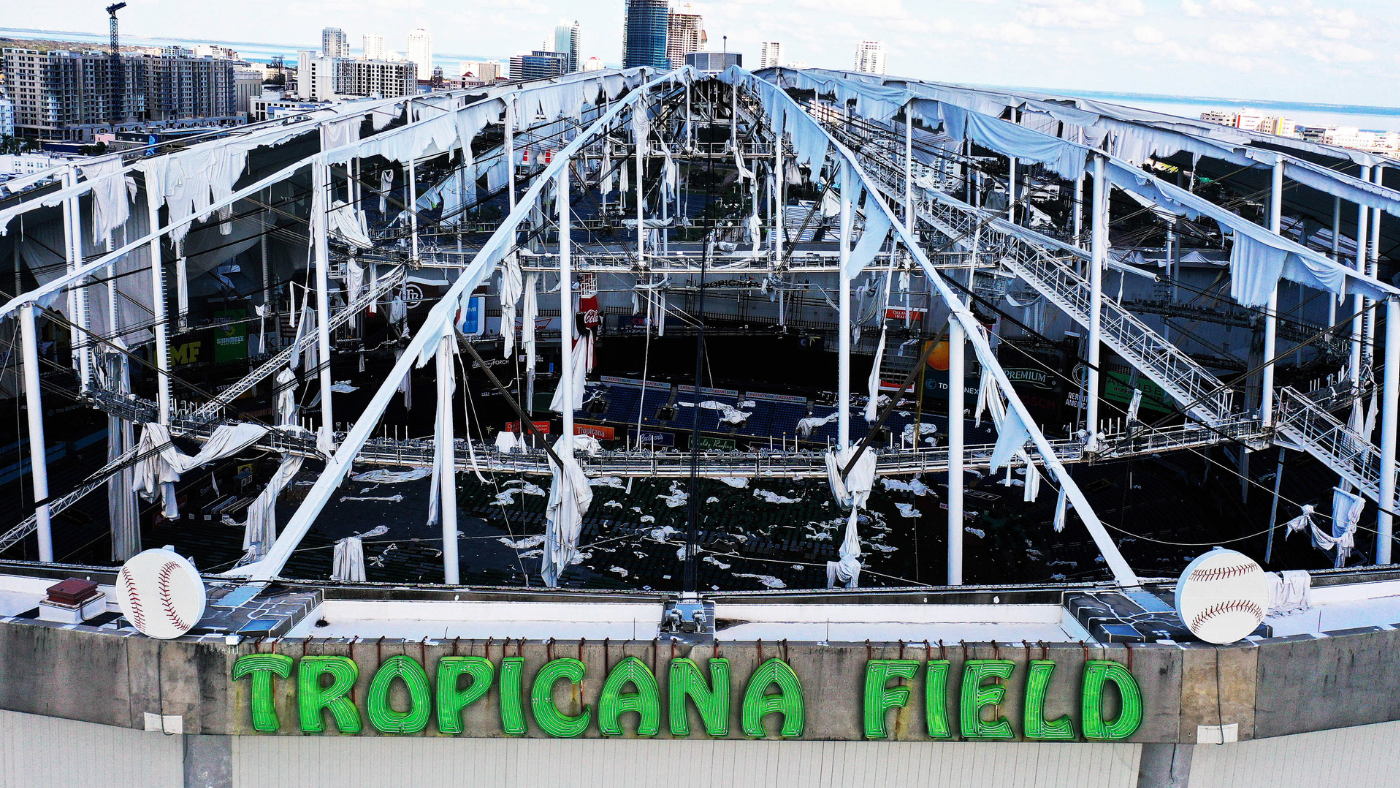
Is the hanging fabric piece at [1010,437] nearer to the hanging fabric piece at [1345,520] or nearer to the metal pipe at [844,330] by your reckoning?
the metal pipe at [844,330]

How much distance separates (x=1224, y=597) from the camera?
514 inches

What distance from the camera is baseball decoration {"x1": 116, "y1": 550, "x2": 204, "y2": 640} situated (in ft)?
41.8

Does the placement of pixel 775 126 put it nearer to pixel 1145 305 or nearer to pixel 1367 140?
pixel 1145 305

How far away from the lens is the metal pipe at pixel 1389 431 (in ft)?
68.7

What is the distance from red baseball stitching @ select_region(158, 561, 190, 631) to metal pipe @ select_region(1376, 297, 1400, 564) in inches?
760

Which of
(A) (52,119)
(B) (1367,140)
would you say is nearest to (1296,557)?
(B) (1367,140)

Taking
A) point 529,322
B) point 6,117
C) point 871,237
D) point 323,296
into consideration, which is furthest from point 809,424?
point 6,117

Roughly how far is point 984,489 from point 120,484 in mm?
21552

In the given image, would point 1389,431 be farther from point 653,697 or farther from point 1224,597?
point 653,697

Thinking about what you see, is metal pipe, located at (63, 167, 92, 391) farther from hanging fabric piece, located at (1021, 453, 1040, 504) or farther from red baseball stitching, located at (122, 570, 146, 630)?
hanging fabric piece, located at (1021, 453, 1040, 504)

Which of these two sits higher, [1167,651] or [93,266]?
[93,266]

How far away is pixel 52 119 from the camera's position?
161m

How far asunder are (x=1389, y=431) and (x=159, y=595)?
2011 cm

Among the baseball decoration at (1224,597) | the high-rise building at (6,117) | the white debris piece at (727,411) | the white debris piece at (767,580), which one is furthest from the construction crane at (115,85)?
the baseball decoration at (1224,597)
